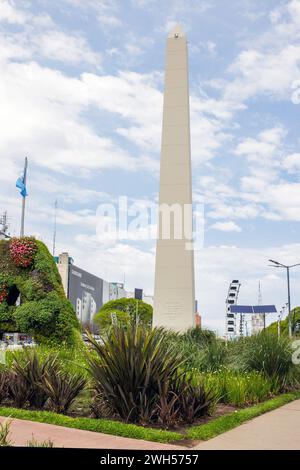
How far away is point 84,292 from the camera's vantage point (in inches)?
3967

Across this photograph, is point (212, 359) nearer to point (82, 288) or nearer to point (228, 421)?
point (228, 421)

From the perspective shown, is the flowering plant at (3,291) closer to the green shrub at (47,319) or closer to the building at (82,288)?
the green shrub at (47,319)

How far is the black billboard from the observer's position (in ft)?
305

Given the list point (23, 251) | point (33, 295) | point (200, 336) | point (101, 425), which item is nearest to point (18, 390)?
point (101, 425)

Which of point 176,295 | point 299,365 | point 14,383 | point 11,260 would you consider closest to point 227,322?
point 176,295

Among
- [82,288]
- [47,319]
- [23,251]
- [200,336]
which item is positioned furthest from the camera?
[82,288]

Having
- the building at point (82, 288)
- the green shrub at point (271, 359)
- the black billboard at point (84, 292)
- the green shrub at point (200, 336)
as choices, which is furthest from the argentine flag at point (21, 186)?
the black billboard at point (84, 292)

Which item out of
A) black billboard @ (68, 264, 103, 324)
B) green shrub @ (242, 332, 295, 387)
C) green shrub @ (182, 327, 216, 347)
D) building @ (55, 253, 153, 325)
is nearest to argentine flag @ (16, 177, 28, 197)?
green shrub @ (182, 327, 216, 347)

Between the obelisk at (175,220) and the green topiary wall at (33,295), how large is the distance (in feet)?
14.8

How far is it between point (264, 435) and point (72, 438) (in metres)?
2.85

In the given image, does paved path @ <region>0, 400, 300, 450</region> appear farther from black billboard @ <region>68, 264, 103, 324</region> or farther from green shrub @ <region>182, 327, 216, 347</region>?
black billboard @ <region>68, 264, 103, 324</region>

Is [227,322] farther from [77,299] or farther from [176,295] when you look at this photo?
[176,295]

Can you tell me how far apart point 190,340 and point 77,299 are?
258 feet

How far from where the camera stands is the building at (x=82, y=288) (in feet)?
292
